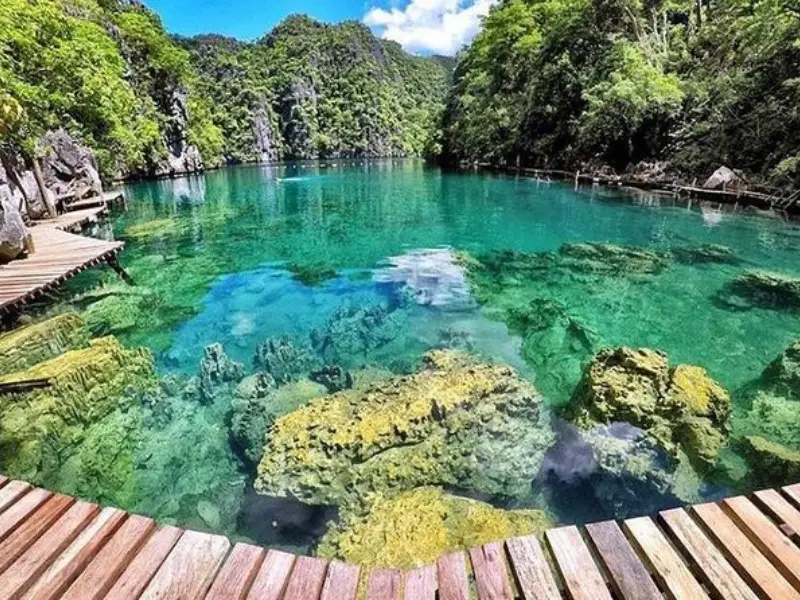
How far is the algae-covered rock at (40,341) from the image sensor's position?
907 cm

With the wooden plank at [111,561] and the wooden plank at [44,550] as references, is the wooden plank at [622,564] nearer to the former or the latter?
the wooden plank at [111,561]

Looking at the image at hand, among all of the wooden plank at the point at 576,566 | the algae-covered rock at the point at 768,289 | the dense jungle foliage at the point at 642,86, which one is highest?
the dense jungle foliage at the point at 642,86

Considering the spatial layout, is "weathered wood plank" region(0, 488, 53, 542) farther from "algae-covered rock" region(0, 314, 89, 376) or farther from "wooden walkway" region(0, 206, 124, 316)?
"wooden walkway" region(0, 206, 124, 316)

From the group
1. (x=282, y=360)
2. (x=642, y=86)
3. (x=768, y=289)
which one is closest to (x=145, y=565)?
(x=282, y=360)

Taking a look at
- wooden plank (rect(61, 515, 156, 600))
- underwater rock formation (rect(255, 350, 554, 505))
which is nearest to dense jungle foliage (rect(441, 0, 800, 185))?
underwater rock formation (rect(255, 350, 554, 505))

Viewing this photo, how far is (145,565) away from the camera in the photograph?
2883mm

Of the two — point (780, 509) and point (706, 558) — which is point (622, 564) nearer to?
point (706, 558)

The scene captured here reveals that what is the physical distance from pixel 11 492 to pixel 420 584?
10.4ft

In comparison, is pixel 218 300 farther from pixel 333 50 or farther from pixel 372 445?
pixel 333 50

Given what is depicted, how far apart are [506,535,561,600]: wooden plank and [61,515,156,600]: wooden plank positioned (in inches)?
93.3

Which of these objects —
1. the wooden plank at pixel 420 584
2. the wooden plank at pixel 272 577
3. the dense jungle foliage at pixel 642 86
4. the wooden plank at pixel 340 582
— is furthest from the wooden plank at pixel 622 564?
the dense jungle foliage at pixel 642 86

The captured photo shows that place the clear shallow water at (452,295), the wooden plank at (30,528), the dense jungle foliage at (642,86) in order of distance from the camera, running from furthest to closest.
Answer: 1. the dense jungle foliage at (642,86)
2. the clear shallow water at (452,295)
3. the wooden plank at (30,528)

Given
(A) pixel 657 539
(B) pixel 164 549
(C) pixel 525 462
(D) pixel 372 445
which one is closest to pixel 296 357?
(D) pixel 372 445

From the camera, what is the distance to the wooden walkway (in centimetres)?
984
